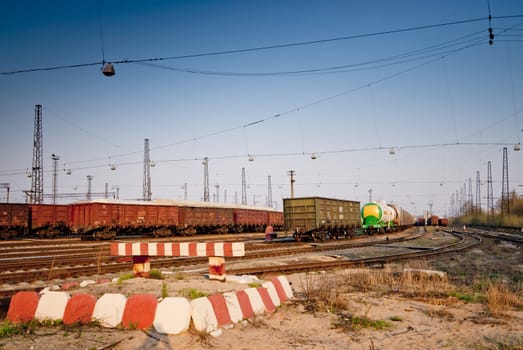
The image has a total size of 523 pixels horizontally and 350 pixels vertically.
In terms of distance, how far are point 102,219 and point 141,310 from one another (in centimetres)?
2569

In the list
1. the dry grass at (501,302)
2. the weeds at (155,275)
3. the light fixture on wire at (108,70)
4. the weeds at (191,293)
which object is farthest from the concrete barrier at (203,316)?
the light fixture on wire at (108,70)

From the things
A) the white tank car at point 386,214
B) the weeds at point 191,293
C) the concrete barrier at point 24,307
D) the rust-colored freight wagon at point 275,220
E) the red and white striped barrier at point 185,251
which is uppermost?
the red and white striped barrier at point 185,251

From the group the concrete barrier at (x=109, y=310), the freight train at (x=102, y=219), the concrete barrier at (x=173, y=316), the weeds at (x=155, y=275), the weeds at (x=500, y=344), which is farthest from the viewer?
the freight train at (x=102, y=219)

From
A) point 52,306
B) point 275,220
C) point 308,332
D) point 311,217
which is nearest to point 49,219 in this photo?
point 311,217

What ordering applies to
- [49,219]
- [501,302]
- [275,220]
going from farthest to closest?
[275,220] < [49,219] < [501,302]

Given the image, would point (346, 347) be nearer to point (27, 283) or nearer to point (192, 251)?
point (192, 251)

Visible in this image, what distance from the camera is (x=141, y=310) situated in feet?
16.9

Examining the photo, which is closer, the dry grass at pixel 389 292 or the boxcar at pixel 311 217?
the dry grass at pixel 389 292

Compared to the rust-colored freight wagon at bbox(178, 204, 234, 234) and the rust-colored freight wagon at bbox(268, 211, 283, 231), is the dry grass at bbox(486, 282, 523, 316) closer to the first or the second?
the rust-colored freight wagon at bbox(178, 204, 234, 234)

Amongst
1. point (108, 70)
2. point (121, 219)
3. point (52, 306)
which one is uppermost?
point (108, 70)

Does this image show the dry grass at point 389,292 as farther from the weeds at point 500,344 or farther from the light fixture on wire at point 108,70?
the light fixture on wire at point 108,70

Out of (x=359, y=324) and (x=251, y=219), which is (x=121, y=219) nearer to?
(x=251, y=219)

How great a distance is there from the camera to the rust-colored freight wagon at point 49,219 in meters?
29.9

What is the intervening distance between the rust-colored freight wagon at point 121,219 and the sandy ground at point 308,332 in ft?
78.1
